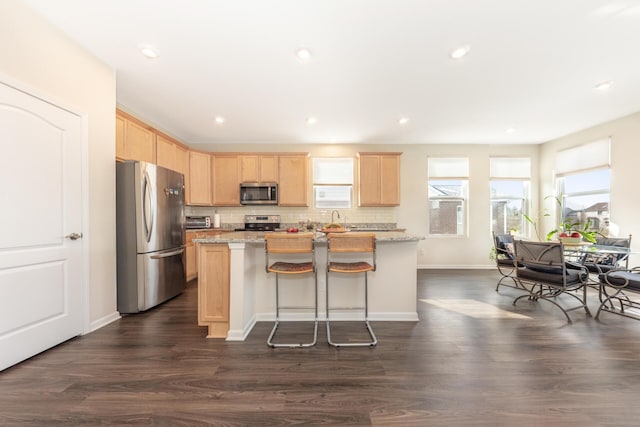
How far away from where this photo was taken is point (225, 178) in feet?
16.6

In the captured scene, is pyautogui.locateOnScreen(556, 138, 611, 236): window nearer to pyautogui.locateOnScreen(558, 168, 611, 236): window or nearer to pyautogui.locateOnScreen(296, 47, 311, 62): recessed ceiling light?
pyautogui.locateOnScreen(558, 168, 611, 236): window

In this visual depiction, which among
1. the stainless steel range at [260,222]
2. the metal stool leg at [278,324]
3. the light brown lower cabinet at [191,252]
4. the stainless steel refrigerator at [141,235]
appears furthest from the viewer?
the stainless steel range at [260,222]

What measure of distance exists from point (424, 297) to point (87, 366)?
368 cm

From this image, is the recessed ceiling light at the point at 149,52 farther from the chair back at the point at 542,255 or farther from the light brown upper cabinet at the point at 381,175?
the chair back at the point at 542,255

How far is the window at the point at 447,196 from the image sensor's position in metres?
5.40

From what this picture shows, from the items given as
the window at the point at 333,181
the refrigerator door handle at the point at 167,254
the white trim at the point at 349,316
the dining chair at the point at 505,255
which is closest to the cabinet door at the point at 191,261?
the refrigerator door handle at the point at 167,254

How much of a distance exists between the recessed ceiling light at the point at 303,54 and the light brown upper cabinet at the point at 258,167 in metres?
2.74

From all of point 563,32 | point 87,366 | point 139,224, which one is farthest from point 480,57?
point 87,366

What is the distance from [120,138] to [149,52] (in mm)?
1313

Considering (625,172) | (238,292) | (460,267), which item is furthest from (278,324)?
(625,172)

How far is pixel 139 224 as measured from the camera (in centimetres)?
288

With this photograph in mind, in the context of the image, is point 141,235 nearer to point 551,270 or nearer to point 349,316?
point 349,316

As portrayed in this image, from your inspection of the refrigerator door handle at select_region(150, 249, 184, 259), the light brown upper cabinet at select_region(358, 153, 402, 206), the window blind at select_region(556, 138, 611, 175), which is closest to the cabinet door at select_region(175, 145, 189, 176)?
the refrigerator door handle at select_region(150, 249, 184, 259)

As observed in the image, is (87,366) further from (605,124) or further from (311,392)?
(605,124)
